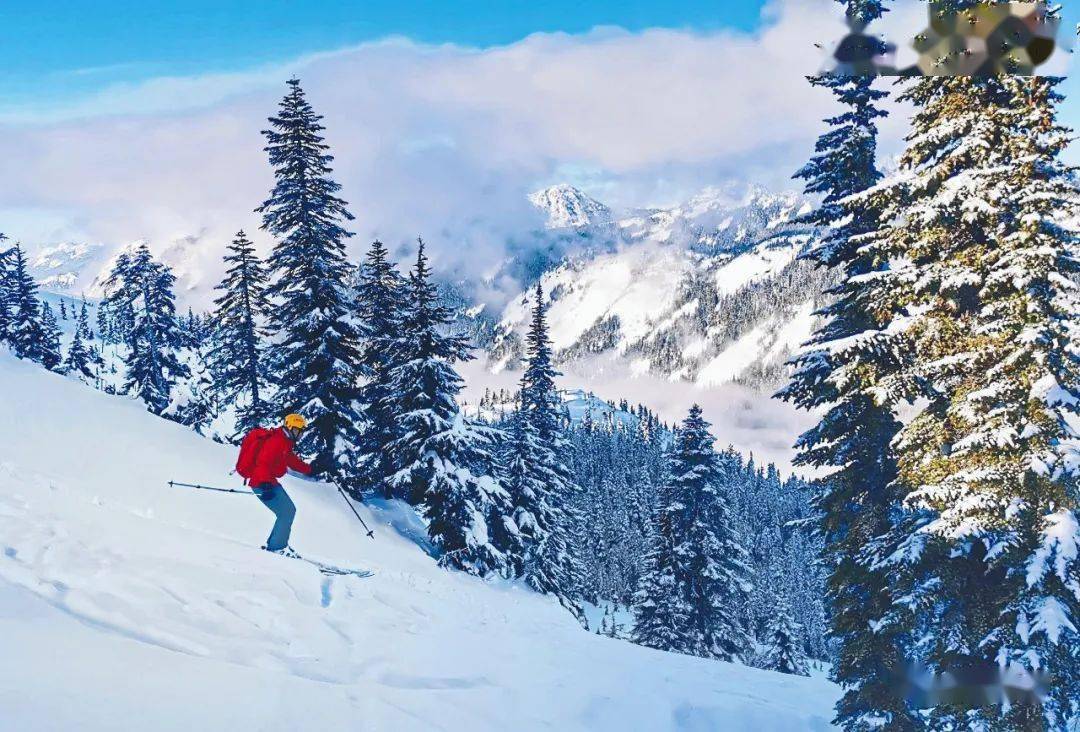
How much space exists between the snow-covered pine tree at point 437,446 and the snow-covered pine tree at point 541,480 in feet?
20.9

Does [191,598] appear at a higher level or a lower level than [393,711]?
higher

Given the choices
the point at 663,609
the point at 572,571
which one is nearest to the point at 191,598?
the point at 663,609

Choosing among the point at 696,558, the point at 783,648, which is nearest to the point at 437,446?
the point at 696,558

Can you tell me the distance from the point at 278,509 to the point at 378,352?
17.0 m

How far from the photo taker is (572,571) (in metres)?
40.5

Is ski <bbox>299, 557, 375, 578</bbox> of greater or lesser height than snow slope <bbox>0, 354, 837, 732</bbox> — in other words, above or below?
above

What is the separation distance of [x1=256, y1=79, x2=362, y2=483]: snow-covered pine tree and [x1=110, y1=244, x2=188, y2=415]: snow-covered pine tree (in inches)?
949

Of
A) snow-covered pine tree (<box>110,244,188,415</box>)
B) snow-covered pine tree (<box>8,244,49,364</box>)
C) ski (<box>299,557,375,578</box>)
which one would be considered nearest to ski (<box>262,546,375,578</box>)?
ski (<box>299,557,375,578</box>)

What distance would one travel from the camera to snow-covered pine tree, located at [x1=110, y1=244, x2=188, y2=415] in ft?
147

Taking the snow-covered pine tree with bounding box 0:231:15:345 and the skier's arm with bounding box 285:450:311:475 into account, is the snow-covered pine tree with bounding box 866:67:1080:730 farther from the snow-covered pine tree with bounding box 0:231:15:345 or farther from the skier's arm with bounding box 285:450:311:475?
the snow-covered pine tree with bounding box 0:231:15:345

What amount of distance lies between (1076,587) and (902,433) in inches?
145

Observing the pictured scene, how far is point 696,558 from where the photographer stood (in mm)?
34031

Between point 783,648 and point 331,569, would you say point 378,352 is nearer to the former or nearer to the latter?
point 331,569

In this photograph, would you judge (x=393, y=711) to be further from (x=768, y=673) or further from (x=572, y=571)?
(x=572, y=571)
